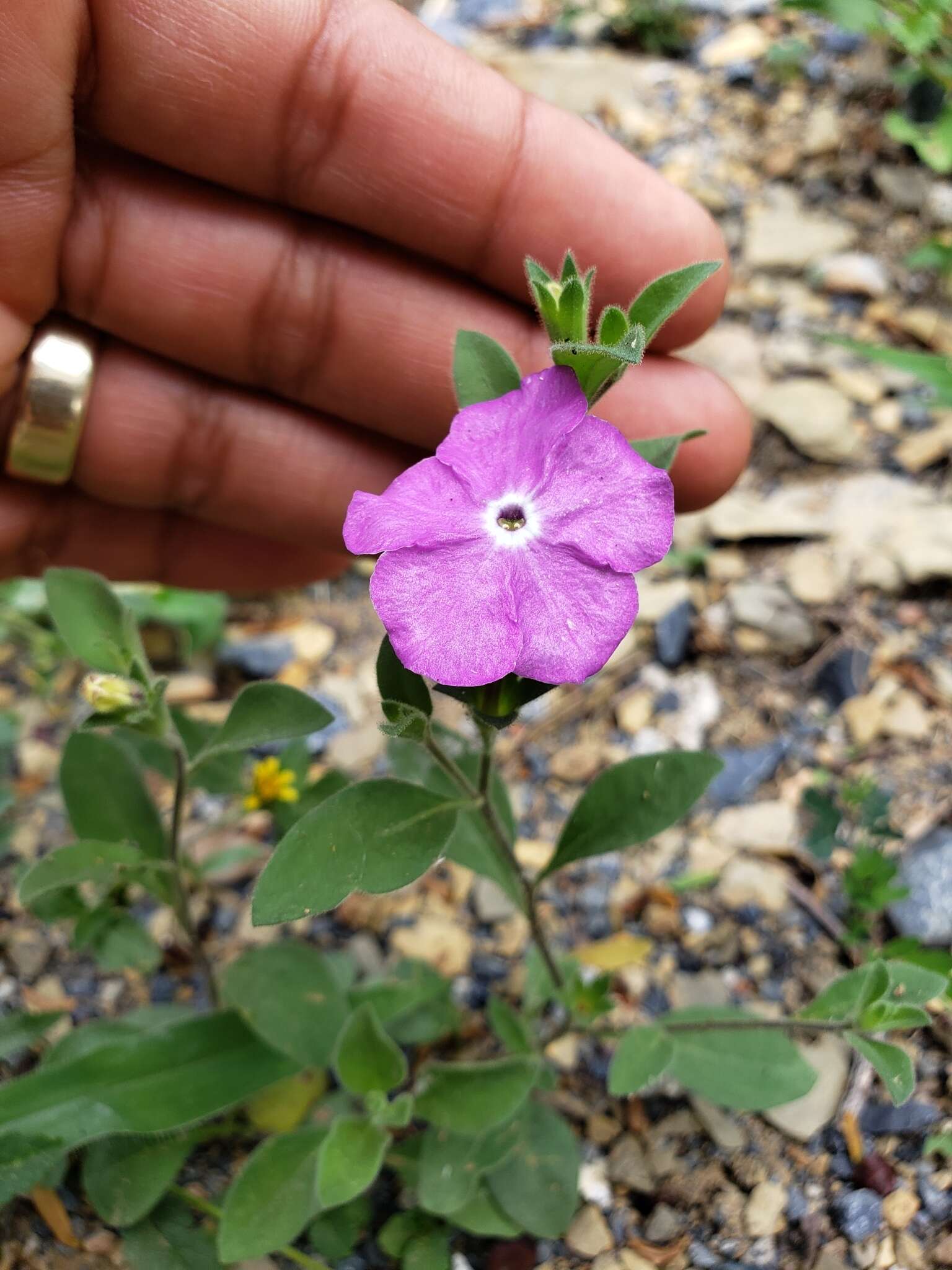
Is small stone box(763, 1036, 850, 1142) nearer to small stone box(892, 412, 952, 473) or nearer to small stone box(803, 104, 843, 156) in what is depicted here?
small stone box(892, 412, 952, 473)

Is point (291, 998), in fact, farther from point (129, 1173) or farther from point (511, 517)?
point (511, 517)

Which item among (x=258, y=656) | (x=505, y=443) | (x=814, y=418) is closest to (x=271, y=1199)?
(x=505, y=443)

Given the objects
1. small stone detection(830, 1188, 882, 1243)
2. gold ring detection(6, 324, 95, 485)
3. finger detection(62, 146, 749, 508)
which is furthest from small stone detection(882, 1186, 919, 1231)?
gold ring detection(6, 324, 95, 485)

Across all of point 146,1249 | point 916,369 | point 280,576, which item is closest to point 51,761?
point 280,576

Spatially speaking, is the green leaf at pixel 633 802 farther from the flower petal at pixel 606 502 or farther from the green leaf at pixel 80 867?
the green leaf at pixel 80 867

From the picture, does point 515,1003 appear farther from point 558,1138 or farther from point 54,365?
point 54,365
